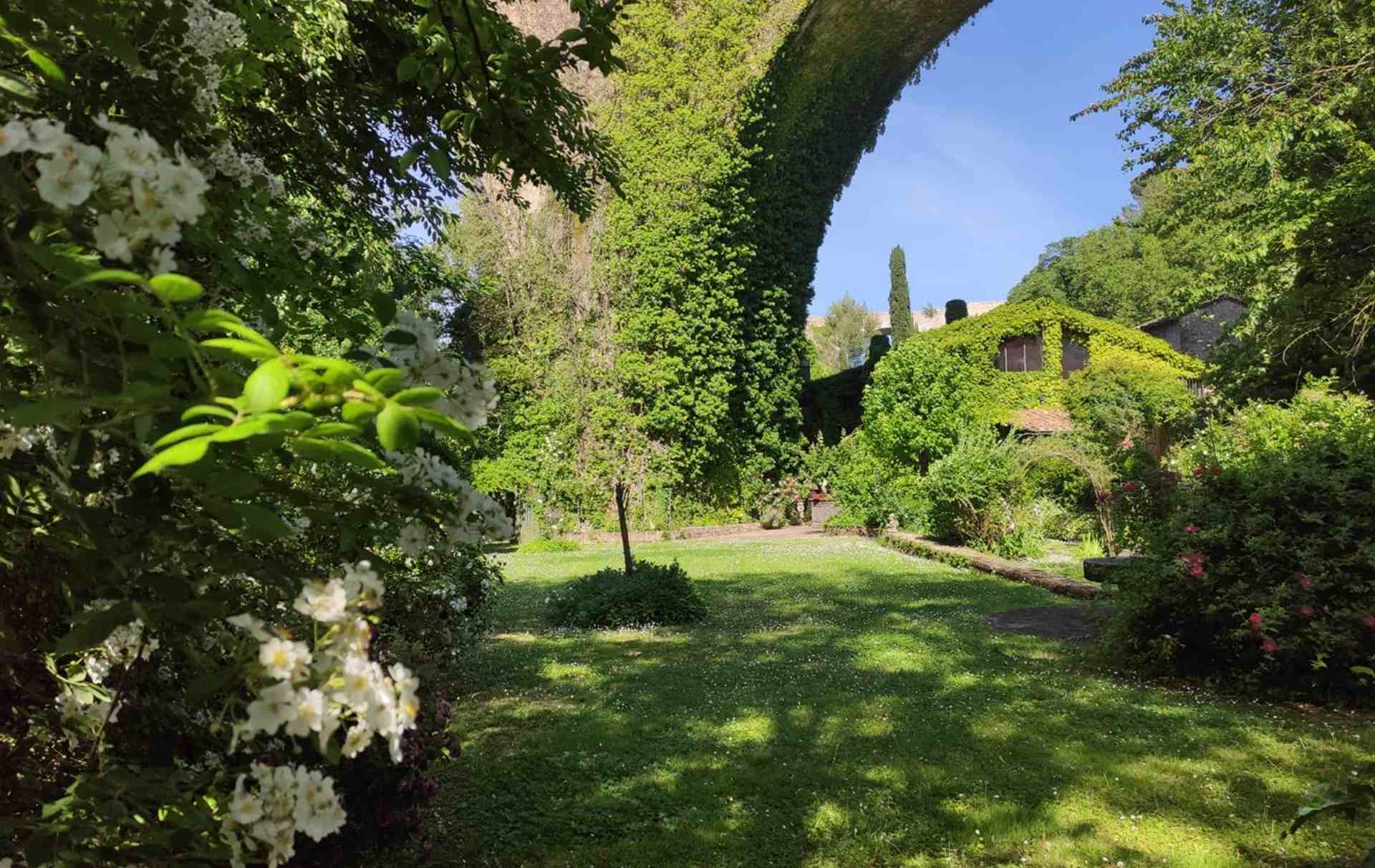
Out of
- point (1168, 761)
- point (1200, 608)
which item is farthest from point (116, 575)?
point (1200, 608)

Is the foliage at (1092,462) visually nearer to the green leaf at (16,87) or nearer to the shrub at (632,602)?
the shrub at (632,602)

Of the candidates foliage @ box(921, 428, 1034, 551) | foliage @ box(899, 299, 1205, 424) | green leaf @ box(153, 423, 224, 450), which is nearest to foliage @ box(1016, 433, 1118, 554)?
foliage @ box(921, 428, 1034, 551)

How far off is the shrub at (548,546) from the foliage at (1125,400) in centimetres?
1065

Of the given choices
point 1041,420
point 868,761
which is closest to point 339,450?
point 868,761

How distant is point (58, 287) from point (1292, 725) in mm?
5714

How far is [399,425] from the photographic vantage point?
80 centimetres

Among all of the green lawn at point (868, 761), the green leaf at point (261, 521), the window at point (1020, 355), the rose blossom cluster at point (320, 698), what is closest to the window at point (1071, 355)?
the window at point (1020, 355)

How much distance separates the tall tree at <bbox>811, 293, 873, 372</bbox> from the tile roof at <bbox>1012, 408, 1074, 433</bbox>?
128ft

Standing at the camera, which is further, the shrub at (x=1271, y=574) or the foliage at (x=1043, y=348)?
the foliage at (x=1043, y=348)

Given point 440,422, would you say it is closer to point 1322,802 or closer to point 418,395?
point 418,395

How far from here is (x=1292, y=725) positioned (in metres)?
4.39

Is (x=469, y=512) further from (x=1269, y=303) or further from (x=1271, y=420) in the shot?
(x=1269, y=303)

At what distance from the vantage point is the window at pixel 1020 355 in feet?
81.4

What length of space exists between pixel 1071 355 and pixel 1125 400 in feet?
16.9
